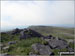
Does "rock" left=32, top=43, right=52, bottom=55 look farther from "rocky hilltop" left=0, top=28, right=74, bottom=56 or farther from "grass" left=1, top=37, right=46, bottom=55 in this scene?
"grass" left=1, top=37, right=46, bottom=55

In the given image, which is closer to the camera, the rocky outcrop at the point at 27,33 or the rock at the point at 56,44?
the rock at the point at 56,44

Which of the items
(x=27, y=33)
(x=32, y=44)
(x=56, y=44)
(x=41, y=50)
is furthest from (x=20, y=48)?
(x=27, y=33)

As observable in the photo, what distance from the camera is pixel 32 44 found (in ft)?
29.9

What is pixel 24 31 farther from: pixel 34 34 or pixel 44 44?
pixel 44 44

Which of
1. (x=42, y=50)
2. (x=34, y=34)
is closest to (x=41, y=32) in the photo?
(x=34, y=34)

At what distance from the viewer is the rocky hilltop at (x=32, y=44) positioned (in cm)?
829

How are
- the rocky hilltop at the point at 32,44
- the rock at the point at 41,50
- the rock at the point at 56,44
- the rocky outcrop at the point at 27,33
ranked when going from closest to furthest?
the rock at the point at 41,50 → the rocky hilltop at the point at 32,44 → the rock at the point at 56,44 → the rocky outcrop at the point at 27,33

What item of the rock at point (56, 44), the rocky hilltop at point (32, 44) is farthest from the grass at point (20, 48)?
the rock at point (56, 44)

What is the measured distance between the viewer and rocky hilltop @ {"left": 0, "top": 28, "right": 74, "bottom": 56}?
829 centimetres

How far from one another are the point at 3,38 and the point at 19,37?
51.0 inches

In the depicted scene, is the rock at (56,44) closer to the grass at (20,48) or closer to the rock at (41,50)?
the rock at (41,50)

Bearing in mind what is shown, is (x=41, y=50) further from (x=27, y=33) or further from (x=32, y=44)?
(x=27, y=33)

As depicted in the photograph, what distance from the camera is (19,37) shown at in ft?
36.1

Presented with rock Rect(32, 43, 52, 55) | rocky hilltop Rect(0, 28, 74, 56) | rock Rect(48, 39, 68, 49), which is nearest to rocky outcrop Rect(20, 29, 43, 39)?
rocky hilltop Rect(0, 28, 74, 56)
